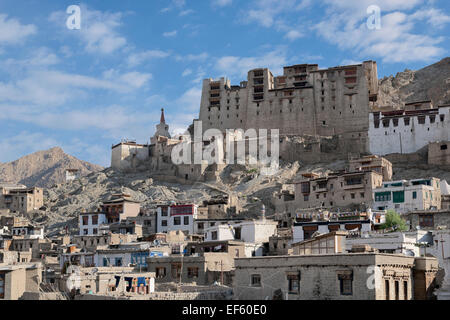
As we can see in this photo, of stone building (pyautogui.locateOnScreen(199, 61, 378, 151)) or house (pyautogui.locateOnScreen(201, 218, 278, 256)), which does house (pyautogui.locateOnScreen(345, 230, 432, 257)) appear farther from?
stone building (pyautogui.locateOnScreen(199, 61, 378, 151))

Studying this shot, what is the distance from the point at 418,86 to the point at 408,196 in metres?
67.8

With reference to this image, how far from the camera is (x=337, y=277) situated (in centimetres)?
2756

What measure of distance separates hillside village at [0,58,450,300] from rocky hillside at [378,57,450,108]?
460 mm

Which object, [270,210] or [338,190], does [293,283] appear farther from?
A: [270,210]

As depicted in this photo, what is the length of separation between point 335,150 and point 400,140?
34.3ft

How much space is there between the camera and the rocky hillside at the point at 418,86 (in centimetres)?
11331

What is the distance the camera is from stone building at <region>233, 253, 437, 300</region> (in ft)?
88.8

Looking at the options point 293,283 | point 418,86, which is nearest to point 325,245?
point 293,283

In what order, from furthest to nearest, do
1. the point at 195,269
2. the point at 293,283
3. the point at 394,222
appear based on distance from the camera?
the point at 394,222, the point at 195,269, the point at 293,283

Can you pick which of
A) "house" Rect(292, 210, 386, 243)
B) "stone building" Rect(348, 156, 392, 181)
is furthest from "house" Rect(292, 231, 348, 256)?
"stone building" Rect(348, 156, 392, 181)

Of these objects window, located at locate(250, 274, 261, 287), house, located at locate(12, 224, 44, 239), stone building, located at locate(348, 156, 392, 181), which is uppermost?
stone building, located at locate(348, 156, 392, 181)

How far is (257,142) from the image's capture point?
323 feet
